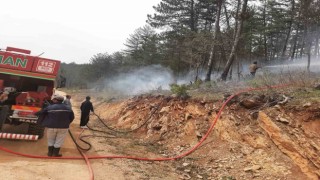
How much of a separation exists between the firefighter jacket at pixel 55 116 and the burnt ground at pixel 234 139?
74.8 inches

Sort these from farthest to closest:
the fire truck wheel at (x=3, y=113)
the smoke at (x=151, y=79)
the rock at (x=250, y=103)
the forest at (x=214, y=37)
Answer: the smoke at (x=151, y=79)
the forest at (x=214, y=37)
the rock at (x=250, y=103)
the fire truck wheel at (x=3, y=113)

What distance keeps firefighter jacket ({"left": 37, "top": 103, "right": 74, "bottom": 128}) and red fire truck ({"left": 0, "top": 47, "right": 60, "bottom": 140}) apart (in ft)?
2.82

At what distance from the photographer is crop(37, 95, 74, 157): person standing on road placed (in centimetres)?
866

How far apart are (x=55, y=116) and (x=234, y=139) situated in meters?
5.52

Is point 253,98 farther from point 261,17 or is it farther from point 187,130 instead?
point 261,17

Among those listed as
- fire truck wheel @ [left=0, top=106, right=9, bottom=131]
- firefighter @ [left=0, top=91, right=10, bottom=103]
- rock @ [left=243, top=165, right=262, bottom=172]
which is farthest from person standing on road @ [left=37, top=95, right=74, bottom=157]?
rock @ [left=243, top=165, right=262, bottom=172]

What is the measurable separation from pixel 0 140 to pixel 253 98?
27.8ft

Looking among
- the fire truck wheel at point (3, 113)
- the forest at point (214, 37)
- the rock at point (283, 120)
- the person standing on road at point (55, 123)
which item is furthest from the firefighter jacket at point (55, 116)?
Answer: the forest at point (214, 37)

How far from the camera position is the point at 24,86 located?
432 inches

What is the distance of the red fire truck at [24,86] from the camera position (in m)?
9.62

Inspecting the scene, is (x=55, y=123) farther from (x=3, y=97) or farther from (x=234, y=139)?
(x=234, y=139)

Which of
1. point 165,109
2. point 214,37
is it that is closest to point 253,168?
point 165,109

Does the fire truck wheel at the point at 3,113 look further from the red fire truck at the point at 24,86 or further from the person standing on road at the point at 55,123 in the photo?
the person standing on road at the point at 55,123

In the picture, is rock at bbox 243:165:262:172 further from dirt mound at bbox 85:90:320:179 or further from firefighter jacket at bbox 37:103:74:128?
firefighter jacket at bbox 37:103:74:128
